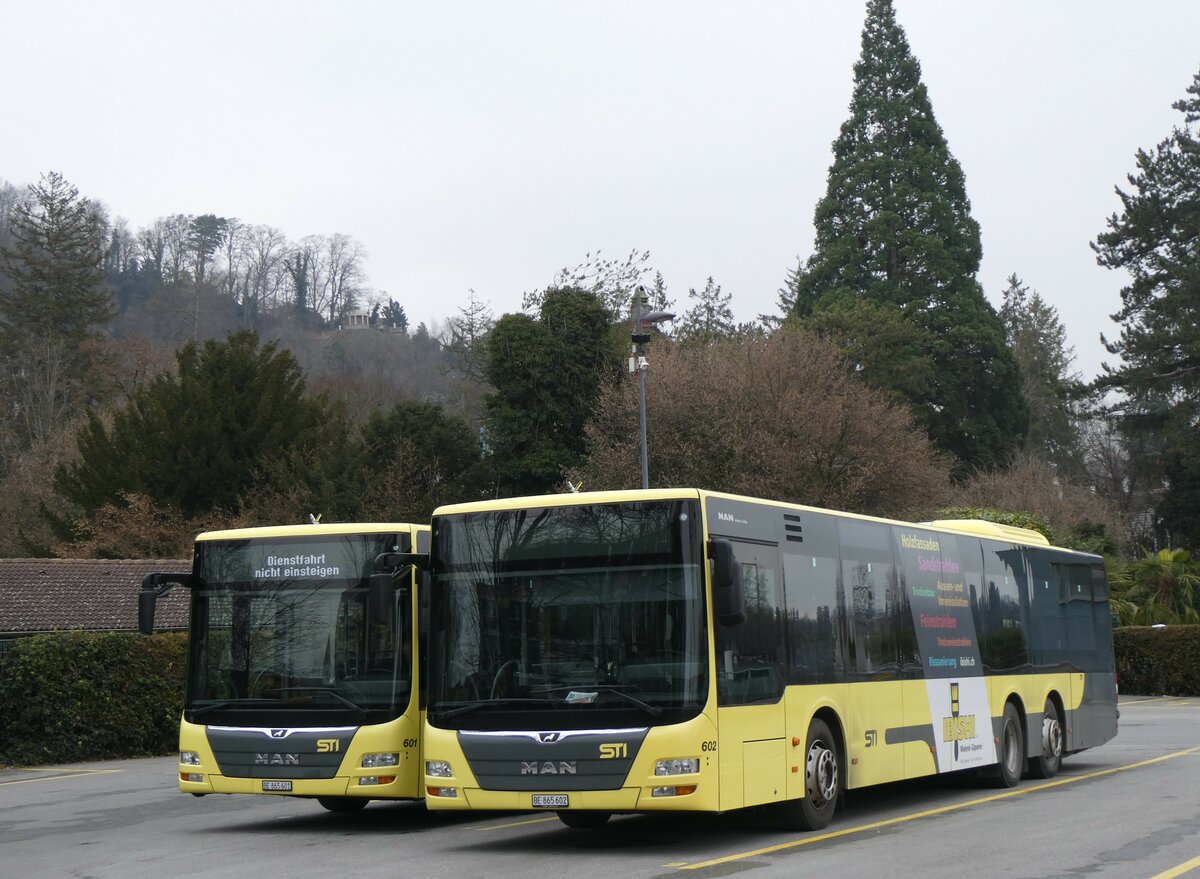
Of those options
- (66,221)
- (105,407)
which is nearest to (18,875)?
(105,407)

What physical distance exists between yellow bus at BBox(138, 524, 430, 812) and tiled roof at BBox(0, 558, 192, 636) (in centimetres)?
1406

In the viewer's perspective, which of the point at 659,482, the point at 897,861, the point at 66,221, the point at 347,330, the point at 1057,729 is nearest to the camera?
the point at 897,861

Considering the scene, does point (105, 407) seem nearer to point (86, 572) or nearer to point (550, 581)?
point (86, 572)

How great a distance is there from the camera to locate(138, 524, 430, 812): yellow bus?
44.7 feet

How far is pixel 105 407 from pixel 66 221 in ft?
51.2

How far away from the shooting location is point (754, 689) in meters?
12.1

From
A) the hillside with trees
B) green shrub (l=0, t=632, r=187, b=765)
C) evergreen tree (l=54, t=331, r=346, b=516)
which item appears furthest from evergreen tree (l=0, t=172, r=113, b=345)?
green shrub (l=0, t=632, r=187, b=765)

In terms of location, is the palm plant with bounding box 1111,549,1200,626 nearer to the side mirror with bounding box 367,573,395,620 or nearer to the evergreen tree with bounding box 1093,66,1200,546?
the evergreen tree with bounding box 1093,66,1200,546

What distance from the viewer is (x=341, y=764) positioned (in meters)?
13.6

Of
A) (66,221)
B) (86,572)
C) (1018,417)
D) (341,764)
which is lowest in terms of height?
(341,764)

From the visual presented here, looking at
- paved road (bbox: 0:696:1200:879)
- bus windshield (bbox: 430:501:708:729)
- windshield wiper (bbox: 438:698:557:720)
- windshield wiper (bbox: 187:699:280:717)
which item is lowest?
paved road (bbox: 0:696:1200:879)

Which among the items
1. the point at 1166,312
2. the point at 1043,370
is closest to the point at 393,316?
the point at 1043,370

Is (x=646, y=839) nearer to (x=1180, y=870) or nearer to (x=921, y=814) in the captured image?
(x=921, y=814)

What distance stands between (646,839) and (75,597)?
1985cm
